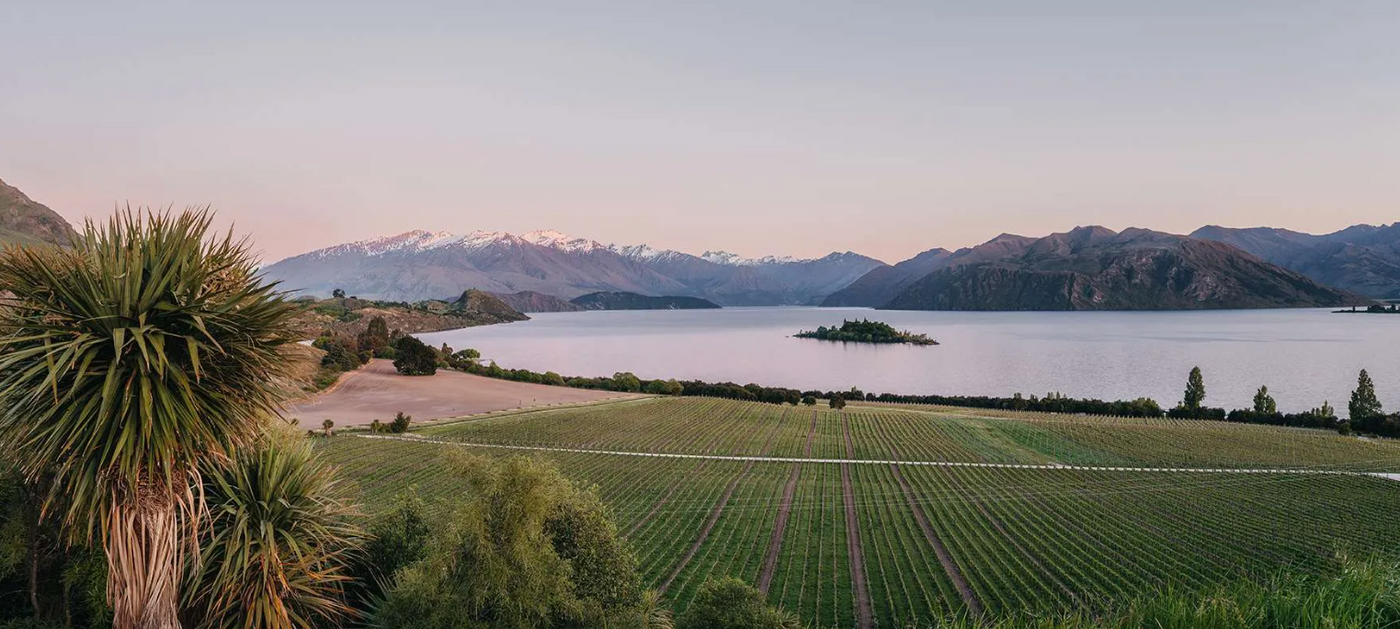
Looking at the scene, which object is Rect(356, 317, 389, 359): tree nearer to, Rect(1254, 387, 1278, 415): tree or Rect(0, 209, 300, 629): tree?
Rect(0, 209, 300, 629): tree

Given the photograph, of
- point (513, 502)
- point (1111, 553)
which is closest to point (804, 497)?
point (1111, 553)

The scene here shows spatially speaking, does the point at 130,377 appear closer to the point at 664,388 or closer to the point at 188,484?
the point at 188,484

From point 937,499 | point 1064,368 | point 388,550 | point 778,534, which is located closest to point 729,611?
point 388,550

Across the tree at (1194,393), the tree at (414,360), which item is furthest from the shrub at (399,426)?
the tree at (1194,393)

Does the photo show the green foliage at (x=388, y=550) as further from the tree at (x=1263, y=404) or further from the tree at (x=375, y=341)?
the tree at (x=375, y=341)

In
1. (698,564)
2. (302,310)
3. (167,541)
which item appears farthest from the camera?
(698,564)

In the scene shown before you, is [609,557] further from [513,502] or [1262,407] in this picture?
[1262,407]
